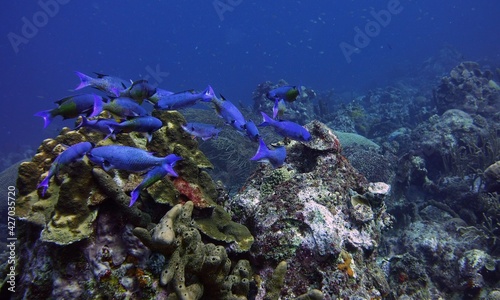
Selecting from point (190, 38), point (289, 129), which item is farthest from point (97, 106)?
point (190, 38)

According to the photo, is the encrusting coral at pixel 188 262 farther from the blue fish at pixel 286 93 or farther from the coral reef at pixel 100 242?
the blue fish at pixel 286 93

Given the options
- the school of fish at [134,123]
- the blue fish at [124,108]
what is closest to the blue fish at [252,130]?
the school of fish at [134,123]

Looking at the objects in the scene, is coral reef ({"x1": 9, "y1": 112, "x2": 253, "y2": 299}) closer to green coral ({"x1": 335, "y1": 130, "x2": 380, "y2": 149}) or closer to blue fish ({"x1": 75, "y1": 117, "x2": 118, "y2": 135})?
blue fish ({"x1": 75, "y1": 117, "x2": 118, "y2": 135})

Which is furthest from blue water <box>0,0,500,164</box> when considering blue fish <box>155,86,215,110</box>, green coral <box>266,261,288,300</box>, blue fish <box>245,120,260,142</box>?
green coral <box>266,261,288,300</box>

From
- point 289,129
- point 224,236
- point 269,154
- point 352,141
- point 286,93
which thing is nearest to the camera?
point 224,236

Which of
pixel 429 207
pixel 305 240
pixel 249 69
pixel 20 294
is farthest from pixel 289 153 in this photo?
pixel 249 69

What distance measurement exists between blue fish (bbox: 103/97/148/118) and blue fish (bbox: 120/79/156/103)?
0.92ft

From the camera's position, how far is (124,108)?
2982 mm

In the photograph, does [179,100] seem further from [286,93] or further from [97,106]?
[286,93]

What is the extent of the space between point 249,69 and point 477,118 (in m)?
86.3

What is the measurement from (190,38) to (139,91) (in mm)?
162944

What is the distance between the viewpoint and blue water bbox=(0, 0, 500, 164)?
85.7 metres

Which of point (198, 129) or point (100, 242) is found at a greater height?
point (198, 129)

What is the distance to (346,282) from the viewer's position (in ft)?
9.46
